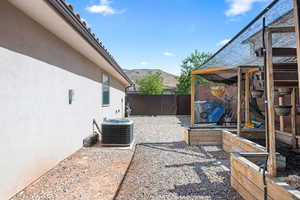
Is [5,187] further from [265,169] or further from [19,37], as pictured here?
[265,169]

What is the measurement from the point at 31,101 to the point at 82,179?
4.22 feet

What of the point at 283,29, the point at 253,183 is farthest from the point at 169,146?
the point at 283,29

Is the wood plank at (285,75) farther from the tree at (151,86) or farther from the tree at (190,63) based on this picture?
the tree at (190,63)

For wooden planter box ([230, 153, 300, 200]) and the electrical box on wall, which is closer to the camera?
wooden planter box ([230, 153, 300, 200])

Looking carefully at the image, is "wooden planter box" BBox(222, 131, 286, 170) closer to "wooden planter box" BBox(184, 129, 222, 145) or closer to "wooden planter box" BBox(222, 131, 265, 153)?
"wooden planter box" BBox(222, 131, 265, 153)

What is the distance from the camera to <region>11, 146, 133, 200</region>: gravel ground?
2092mm

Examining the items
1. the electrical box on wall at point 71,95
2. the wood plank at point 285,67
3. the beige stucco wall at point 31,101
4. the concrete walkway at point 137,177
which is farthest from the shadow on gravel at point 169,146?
the wood plank at point 285,67

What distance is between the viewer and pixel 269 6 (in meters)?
1.69

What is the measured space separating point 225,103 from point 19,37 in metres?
7.59

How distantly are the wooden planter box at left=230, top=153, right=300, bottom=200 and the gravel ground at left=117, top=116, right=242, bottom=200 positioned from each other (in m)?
0.16

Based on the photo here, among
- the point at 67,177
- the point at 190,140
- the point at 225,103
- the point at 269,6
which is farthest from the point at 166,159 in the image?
the point at 225,103

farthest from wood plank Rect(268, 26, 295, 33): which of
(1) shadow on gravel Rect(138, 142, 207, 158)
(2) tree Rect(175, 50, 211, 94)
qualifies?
(2) tree Rect(175, 50, 211, 94)

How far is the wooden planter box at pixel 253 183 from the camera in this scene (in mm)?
1480

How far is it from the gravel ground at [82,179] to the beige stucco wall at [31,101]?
0.49 feet
